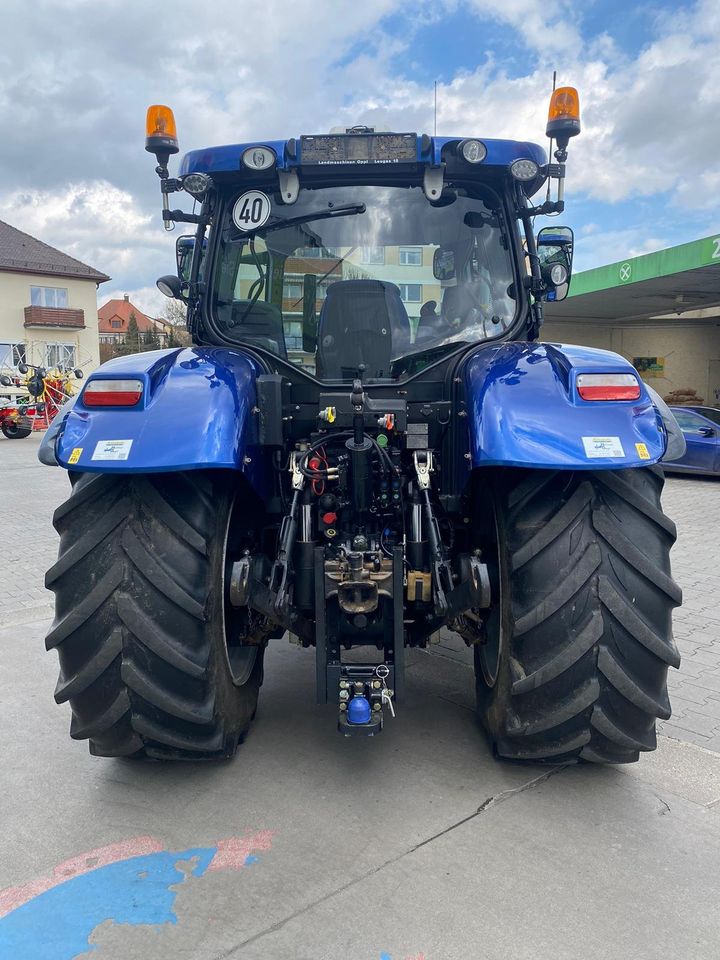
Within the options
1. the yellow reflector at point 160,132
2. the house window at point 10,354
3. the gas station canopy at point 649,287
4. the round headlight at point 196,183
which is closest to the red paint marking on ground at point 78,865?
the round headlight at point 196,183

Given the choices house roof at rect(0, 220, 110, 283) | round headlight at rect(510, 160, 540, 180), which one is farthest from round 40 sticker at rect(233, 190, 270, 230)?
house roof at rect(0, 220, 110, 283)

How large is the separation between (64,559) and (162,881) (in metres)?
1.13

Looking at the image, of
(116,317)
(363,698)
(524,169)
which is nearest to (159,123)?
(524,169)

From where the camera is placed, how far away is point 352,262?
11.3ft

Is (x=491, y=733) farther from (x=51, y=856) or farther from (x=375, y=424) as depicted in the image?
(x=51, y=856)

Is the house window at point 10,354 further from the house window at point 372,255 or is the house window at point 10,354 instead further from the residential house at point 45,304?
the house window at point 372,255

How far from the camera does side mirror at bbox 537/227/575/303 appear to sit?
3660 millimetres

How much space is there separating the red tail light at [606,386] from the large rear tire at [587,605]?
0.28m

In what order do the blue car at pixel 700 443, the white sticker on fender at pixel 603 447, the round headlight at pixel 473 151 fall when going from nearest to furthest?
the white sticker on fender at pixel 603 447, the round headlight at pixel 473 151, the blue car at pixel 700 443

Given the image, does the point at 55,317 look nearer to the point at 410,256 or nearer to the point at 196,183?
the point at 196,183

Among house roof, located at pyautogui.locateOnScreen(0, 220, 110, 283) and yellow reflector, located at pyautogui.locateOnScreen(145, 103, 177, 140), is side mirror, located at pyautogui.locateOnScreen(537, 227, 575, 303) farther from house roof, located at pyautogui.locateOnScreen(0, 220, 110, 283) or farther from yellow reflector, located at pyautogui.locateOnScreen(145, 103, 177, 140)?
house roof, located at pyautogui.locateOnScreen(0, 220, 110, 283)

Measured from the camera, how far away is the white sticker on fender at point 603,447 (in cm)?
244

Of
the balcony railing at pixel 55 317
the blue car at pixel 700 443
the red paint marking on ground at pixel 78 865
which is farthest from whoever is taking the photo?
the balcony railing at pixel 55 317

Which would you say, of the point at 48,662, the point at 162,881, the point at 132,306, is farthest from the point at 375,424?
the point at 132,306
